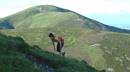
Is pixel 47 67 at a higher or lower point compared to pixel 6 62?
lower

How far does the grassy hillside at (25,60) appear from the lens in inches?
1045

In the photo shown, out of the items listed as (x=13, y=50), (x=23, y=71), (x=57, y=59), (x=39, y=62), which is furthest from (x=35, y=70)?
(x=57, y=59)

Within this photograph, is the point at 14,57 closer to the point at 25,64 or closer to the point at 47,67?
the point at 25,64

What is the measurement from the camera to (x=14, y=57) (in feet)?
92.2

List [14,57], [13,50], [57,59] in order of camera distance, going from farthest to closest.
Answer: [57,59] < [13,50] < [14,57]

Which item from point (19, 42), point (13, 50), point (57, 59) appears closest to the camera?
point (13, 50)

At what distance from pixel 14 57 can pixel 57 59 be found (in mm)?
9663

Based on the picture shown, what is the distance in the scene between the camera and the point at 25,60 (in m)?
28.8

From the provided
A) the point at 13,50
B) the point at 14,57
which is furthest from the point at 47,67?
the point at 14,57

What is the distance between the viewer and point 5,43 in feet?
106

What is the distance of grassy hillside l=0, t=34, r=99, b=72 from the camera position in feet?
87.1

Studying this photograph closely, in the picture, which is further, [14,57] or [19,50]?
[19,50]

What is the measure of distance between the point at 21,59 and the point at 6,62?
210 centimetres

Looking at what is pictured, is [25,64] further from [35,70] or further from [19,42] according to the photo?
[19,42]
